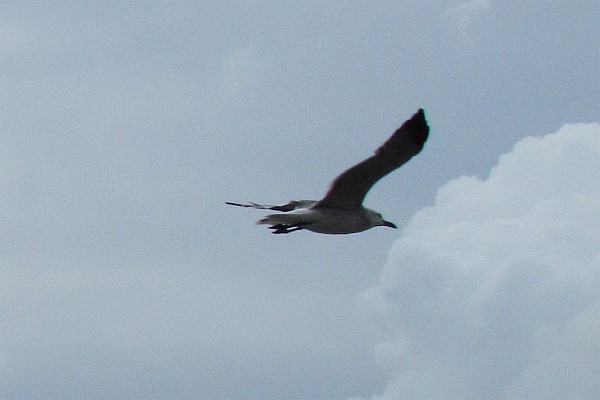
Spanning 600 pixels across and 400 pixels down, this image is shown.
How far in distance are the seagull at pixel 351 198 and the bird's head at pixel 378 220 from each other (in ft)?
0.08

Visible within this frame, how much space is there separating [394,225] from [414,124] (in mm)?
5058

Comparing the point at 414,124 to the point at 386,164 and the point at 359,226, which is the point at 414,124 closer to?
the point at 386,164

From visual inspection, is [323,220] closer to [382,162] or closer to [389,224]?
[382,162]

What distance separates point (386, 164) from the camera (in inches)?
1435

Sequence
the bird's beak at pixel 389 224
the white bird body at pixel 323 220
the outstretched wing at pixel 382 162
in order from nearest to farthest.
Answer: the outstretched wing at pixel 382 162
the white bird body at pixel 323 220
the bird's beak at pixel 389 224

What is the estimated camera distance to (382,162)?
36.3 metres

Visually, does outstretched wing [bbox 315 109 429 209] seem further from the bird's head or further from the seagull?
the bird's head

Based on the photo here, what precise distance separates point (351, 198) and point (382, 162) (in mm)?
1631

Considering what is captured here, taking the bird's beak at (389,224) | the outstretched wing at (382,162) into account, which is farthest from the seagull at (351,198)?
the bird's beak at (389,224)

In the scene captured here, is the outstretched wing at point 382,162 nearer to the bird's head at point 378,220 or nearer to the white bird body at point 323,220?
the white bird body at point 323,220

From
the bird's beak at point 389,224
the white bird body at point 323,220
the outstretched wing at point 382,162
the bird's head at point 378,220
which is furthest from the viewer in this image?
the bird's beak at point 389,224

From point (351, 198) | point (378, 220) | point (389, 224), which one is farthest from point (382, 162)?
point (389, 224)

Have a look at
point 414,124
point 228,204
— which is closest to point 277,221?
point 228,204

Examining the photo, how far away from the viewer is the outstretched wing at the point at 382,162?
118 ft
